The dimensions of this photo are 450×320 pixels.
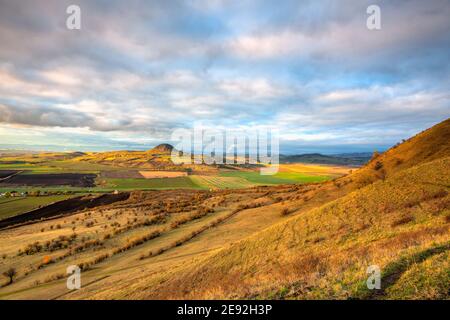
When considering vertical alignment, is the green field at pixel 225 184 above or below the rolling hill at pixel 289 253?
below

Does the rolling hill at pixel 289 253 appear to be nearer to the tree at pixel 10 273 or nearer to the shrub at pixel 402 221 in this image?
the shrub at pixel 402 221

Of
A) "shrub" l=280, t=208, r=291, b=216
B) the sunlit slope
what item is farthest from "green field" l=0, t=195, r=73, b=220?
the sunlit slope

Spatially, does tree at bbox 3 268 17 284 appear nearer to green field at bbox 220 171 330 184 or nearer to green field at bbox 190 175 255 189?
green field at bbox 190 175 255 189

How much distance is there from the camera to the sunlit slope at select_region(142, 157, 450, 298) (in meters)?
7.43

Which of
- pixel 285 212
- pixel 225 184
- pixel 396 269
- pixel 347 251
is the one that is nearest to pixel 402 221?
pixel 347 251

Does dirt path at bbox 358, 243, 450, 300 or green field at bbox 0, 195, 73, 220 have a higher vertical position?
dirt path at bbox 358, 243, 450, 300

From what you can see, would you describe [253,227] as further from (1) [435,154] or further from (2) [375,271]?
(1) [435,154]

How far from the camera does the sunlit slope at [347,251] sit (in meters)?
7.43

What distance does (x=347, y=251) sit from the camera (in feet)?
37.3

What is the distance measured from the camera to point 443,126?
2995 cm

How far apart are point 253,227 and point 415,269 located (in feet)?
58.4

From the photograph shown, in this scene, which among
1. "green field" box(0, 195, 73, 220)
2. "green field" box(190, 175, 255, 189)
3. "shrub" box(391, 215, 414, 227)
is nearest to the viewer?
"shrub" box(391, 215, 414, 227)

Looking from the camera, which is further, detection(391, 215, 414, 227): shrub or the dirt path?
detection(391, 215, 414, 227): shrub

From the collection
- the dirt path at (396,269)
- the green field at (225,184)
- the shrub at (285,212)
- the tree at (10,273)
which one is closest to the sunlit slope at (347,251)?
the dirt path at (396,269)
